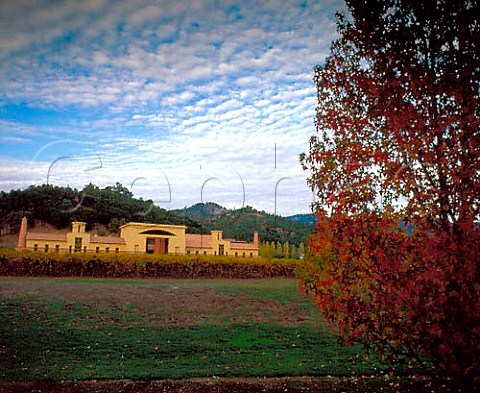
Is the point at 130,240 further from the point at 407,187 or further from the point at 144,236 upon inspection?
the point at 407,187

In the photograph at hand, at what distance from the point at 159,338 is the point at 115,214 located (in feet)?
133

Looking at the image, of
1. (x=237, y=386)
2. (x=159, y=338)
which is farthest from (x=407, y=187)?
(x=159, y=338)

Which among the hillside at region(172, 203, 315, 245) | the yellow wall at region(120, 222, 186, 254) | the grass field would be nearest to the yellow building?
the yellow wall at region(120, 222, 186, 254)

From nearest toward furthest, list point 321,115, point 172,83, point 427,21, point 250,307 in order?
point 427,21
point 321,115
point 172,83
point 250,307

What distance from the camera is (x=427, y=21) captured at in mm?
4523

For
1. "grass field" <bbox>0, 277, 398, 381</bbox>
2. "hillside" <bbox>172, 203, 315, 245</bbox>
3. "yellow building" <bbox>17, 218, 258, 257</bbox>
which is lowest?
"grass field" <bbox>0, 277, 398, 381</bbox>

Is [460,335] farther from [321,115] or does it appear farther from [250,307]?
[250,307]

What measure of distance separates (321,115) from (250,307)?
8.67 metres

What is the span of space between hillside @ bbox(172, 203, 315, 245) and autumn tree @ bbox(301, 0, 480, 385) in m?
45.7

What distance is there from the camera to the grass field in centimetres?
665

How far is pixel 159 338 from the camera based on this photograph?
861 cm

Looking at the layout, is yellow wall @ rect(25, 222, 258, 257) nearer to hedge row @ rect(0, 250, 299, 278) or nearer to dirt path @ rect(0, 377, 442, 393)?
hedge row @ rect(0, 250, 299, 278)

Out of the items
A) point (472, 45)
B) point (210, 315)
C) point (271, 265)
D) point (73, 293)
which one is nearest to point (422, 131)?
point (472, 45)

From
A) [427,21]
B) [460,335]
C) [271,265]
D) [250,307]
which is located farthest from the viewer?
[271,265]
